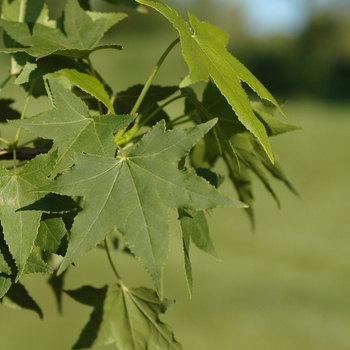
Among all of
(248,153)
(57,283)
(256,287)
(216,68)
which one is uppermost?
(216,68)

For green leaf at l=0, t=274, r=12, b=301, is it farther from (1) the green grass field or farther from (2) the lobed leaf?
(1) the green grass field

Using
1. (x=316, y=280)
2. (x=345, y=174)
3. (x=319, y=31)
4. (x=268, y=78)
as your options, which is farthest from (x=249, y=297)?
(x=319, y=31)

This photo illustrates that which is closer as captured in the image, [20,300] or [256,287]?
[20,300]

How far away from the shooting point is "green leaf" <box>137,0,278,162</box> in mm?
792

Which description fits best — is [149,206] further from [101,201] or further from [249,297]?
[249,297]

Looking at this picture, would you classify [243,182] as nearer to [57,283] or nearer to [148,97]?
[148,97]

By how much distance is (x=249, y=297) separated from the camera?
15.0 feet

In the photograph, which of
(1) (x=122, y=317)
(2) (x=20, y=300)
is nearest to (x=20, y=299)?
(2) (x=20, y=300)

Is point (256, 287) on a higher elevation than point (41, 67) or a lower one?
lower

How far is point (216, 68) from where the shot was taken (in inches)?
33.0

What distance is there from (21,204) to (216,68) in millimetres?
331

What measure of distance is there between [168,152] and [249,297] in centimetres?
394

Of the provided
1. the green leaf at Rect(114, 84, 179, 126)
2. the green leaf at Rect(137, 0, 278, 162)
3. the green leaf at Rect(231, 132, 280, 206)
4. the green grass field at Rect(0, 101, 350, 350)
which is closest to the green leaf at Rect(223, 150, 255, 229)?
the green leaf at Rect(231, 132, 280, 206)

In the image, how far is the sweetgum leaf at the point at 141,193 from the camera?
2.45 ft
